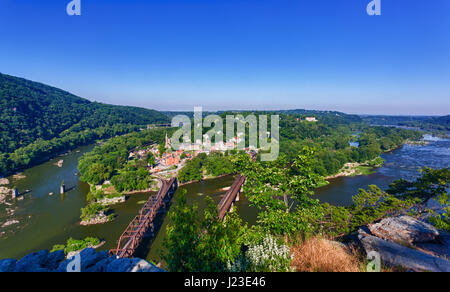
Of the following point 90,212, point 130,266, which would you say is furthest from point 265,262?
point 90,212

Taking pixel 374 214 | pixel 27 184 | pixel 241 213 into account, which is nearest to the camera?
pixel 374 214

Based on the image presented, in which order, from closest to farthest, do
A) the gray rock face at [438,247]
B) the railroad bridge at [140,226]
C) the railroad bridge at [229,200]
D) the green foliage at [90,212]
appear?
1. the gray rock face at [438,247]
2. the railroad bridge at [140,226]
3. the railroad bridge at [229,200]
4. the green foliage at [90,212]

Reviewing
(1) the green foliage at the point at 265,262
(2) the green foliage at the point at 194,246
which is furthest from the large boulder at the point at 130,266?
(1) the green foliage at the point at 265,262

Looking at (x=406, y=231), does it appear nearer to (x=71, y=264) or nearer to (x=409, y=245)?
(x=409, y=245)

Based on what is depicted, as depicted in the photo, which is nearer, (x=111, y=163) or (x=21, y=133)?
(x=111, y=163)

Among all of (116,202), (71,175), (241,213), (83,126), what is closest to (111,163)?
(71,175)

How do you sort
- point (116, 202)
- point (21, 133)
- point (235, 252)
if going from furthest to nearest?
point (21, 133) → point (116, 202) → point (235, 252)

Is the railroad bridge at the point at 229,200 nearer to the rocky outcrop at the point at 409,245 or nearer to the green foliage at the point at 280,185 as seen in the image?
the green foliage at the point at 280,185
